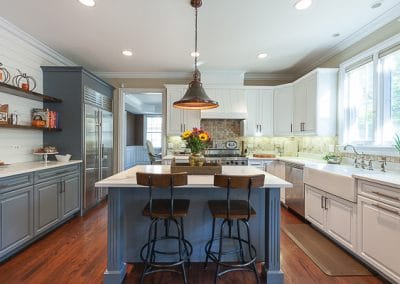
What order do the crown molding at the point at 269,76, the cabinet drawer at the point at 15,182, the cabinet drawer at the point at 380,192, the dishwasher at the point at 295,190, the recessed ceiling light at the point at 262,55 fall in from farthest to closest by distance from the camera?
the crown molding at the point at 269,76 < the recessed ceiling light at the point at 262,55 < the dishwasher at the point at 295,190 < the cabinet drawer at the point at 15,182 < the cabinet drawer at the point at 380,192

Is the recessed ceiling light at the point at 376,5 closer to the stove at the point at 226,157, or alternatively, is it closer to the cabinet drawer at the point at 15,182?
the stove at the point at 226,157

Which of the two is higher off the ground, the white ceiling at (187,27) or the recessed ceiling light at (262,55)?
the recessed ceiling light at (262,55)

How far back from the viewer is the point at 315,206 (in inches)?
122

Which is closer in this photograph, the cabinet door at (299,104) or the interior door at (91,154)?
the interior door at (91,154)

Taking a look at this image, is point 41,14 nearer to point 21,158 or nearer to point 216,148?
point 21,158

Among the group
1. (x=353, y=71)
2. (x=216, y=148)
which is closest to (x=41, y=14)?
(x=216, y=148)

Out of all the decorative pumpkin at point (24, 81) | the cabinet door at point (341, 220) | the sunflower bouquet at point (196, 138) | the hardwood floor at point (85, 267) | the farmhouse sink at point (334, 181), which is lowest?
A: the hardwood floor at point (85, 267)

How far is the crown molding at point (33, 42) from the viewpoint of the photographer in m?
2.96

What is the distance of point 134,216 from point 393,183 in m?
2.28

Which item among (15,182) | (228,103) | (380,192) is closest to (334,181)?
(380,192)

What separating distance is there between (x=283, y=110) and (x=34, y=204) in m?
4.45

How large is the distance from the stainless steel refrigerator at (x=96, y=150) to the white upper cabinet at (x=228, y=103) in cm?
199

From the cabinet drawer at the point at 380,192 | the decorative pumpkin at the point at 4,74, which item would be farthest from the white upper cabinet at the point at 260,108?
the decorative pumpkin at the point at 4,74

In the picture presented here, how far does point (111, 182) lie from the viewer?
1.91 metres
